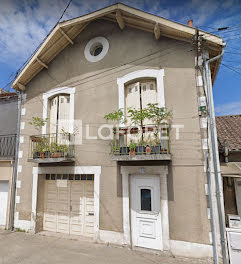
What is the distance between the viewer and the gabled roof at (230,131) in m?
6.92

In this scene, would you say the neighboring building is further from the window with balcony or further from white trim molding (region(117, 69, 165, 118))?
white trim molding (region(117, 69, 165, 118))

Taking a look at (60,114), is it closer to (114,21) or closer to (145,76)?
(145,76)

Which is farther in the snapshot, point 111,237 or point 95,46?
point 95,46

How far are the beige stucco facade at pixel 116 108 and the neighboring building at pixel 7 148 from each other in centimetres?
66

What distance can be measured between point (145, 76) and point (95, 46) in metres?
2.73

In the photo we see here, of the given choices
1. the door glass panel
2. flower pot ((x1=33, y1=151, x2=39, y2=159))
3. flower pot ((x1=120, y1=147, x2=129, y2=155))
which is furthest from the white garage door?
the door glass panel

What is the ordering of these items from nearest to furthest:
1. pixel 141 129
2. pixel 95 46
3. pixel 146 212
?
1. pixel 146 212
2. pixel 141 129
3. pixel 95 46

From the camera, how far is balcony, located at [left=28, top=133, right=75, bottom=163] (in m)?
6.63

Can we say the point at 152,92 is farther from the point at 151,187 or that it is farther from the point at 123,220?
the point at 123,220

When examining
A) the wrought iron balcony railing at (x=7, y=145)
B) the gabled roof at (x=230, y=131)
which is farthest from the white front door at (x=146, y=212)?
the wrought iron balcony railing at (x=7, y=145)

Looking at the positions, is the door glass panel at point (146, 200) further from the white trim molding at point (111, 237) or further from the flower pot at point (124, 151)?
the flower pot at point (124, 151)

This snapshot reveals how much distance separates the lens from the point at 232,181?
21.9ft

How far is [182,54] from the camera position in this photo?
590 cm

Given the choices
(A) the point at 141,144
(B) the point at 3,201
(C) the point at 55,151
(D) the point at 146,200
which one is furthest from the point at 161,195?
(B) the point at 3,201
